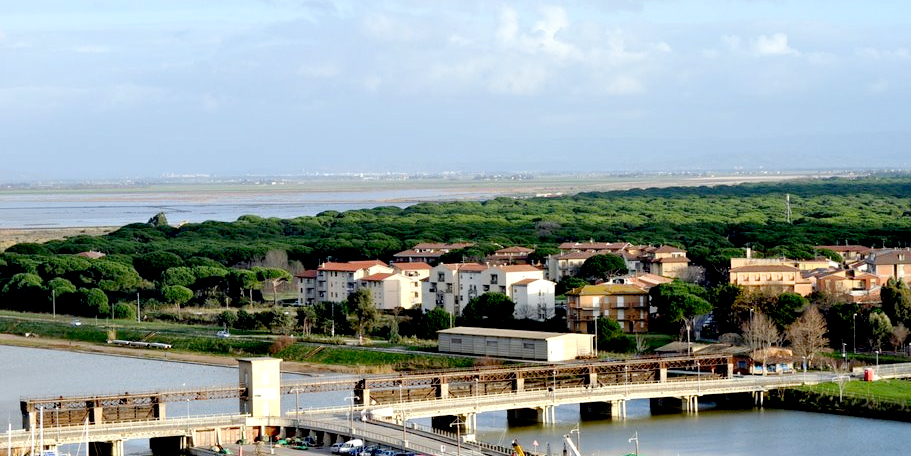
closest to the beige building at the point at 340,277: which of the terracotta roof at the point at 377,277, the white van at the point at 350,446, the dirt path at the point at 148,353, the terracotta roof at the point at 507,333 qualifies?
the terracotta roof at the point at 377,277

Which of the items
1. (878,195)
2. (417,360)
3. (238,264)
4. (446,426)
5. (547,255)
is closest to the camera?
(446,426)

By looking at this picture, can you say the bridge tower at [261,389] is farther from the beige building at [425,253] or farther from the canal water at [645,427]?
the beige building at [425,253]

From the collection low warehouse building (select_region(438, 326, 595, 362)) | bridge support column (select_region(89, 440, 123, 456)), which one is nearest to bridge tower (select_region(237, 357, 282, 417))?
bridge support column (select_region(89, 440, 123, 456))

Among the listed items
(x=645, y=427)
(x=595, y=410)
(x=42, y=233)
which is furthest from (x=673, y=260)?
(x=42, y=233)

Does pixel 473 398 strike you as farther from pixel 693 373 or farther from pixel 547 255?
pixel 547 255

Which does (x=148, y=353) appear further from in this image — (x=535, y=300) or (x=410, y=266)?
(x=410, y=266)

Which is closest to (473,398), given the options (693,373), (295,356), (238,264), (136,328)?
(693,373)

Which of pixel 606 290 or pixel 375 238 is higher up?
pixel 375 238
